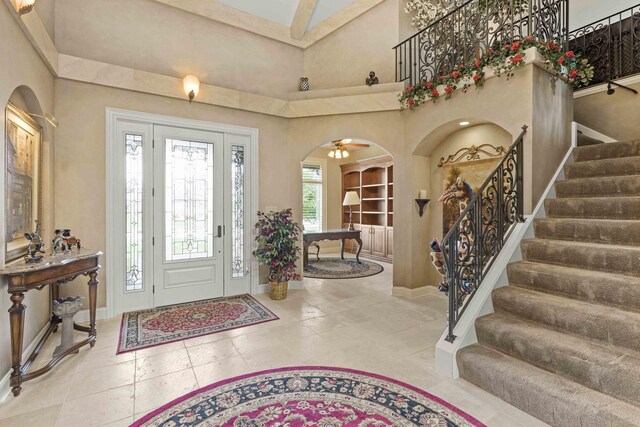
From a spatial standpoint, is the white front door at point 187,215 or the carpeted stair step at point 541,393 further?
the white front door at point 187,215

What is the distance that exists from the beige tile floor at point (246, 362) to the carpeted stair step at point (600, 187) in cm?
199

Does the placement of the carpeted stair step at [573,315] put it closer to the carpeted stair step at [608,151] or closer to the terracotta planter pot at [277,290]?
the carpeted stair step at [608,151]

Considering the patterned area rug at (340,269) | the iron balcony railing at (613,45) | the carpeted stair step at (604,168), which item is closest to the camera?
the carpeted stair step at (604,168)

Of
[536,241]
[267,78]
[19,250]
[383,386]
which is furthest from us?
[267,78]

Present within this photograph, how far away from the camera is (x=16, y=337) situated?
89.2 inches

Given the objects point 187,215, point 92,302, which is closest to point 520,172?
point 187,215

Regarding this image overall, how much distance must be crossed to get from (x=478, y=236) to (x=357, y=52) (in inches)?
149

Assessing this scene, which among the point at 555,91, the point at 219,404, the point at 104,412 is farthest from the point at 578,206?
the point at 104,412

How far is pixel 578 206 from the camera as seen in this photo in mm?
3115

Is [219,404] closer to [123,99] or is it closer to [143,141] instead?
[143,141]

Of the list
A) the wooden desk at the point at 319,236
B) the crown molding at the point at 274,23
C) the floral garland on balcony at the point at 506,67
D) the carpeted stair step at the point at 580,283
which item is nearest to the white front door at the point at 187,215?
the crown molding at the point at 274,23

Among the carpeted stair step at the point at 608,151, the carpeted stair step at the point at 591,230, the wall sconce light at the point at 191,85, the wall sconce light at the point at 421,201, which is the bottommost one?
the carpeted stair step at the point at 591,230

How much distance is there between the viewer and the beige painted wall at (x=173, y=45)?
12.4 ft

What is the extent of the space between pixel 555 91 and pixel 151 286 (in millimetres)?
5507
